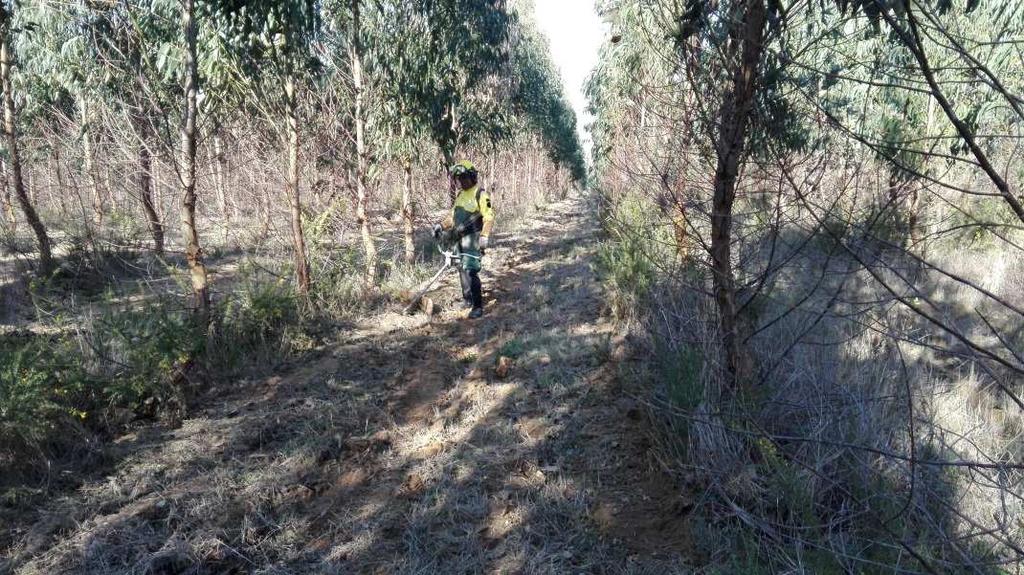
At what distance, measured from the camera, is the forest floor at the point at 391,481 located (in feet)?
8.67

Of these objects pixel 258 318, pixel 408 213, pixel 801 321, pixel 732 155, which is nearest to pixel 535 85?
pixel 408 213

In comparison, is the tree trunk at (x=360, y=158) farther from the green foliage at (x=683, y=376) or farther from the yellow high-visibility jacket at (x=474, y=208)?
the green foliage at (x=683, y=376)

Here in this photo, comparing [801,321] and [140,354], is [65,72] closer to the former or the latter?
[140,354]

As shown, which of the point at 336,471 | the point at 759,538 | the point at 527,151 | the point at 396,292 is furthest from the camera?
the point at 527,151

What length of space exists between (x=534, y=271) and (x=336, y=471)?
20.5ft

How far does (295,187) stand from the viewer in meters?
5.74

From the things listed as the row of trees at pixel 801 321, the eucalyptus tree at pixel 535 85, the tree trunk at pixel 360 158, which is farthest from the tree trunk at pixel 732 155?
the eucalyptus tree at pixel 535 85

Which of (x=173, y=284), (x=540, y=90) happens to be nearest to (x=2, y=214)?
(x=173, y=284)

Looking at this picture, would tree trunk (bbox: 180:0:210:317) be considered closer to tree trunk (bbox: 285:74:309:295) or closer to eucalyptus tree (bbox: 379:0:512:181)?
tree trunk (bbox: 285:74:309:295)

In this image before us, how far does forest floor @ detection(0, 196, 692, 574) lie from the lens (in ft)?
8.67

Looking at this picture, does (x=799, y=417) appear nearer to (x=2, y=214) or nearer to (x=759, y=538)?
(x=759, y=538)

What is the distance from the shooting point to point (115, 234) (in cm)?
916

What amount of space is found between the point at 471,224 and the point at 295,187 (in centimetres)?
188

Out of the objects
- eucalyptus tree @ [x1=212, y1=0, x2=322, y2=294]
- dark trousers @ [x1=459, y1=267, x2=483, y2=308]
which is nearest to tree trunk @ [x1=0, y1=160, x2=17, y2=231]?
eucalyptus tree @ [x1=212, y1=0, x2=322, y2=294]
